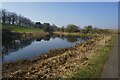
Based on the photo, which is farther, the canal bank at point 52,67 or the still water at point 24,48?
the still water at point 24,48

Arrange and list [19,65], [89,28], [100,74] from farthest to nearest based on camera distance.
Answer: [89,28]
[19,65]
[100,74]

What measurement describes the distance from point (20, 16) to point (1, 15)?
29.9m

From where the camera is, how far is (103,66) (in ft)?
44.5

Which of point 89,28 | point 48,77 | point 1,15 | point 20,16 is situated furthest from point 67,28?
point 48,77

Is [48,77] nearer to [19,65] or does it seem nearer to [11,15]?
[19,65]

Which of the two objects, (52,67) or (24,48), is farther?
(24,48)

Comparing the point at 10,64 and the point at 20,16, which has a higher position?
the point at 20,16

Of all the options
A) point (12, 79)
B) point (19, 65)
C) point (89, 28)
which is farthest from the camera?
point (89, 28)

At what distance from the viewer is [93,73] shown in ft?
38.8

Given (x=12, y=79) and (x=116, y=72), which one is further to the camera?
(x=12, y=79)

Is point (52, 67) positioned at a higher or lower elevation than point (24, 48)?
lower

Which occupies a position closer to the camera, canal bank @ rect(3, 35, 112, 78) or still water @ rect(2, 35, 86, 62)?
canal bank @ rect(3, 35, 112, 78)

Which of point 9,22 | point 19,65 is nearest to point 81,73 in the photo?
point 19,65

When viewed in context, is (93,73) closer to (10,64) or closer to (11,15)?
(10,64)
